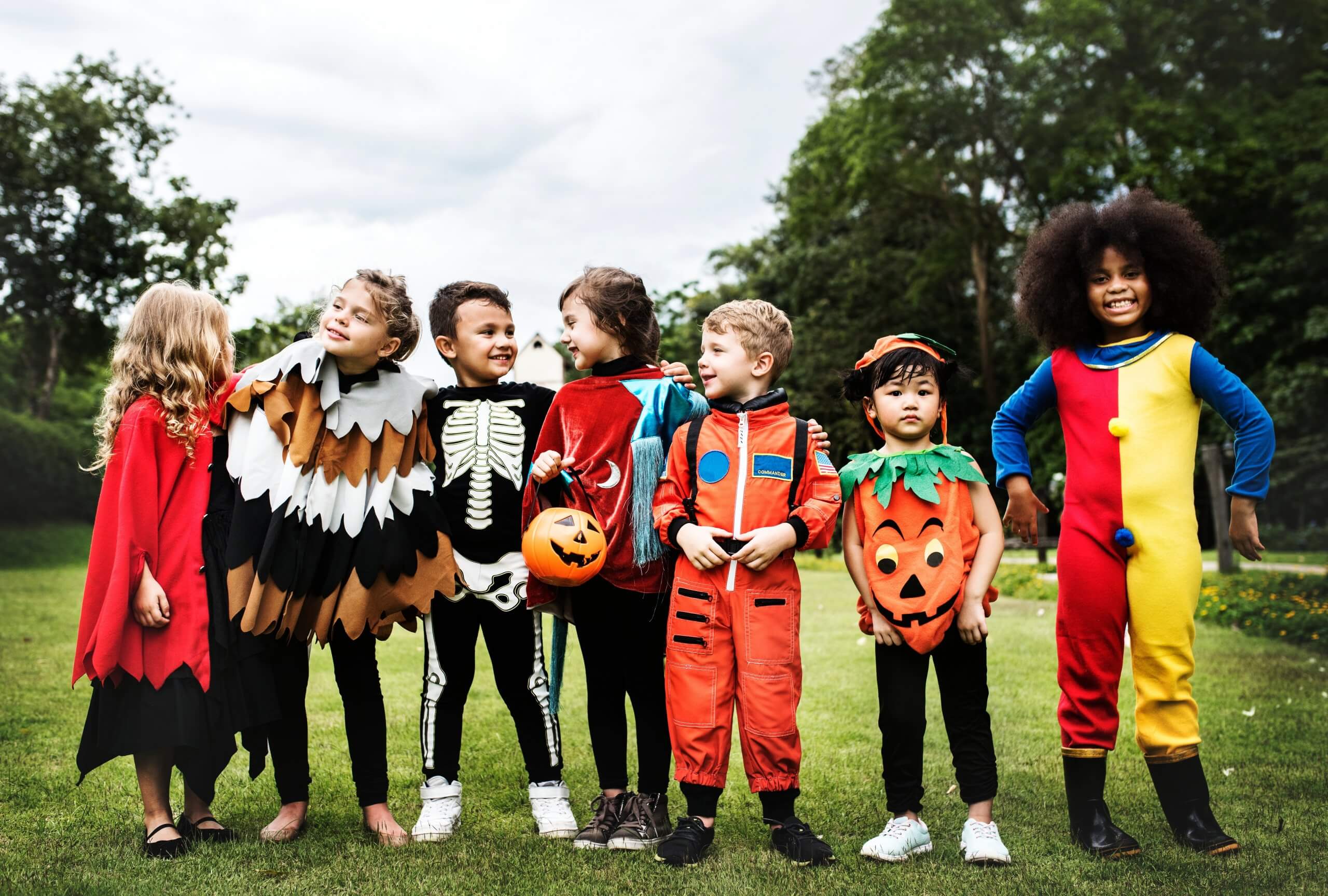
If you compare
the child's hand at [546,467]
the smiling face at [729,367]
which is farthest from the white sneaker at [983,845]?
the child's hand at [546,467]

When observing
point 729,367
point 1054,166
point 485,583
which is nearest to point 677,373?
point 729,367

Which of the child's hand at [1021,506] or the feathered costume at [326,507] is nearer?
the feathered costume at [326,507]

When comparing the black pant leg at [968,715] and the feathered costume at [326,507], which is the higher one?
the feathered costume at [326,507]

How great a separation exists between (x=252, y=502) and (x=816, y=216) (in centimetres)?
2095

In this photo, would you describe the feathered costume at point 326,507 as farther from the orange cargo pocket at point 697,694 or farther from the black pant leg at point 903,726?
the black pant leg at point 903,726

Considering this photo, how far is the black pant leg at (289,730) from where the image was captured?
3.57 metres

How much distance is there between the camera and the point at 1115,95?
1934 centimetres

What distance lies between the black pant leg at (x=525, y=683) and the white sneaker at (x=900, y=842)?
1171 millimetres

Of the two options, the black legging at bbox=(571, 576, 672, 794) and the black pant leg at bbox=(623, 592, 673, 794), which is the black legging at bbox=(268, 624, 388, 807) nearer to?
the black legging at bbox=(571, 576, 672, 794)

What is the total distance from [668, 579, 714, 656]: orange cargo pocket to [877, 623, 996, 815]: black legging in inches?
22.8

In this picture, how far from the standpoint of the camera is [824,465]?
3.44m

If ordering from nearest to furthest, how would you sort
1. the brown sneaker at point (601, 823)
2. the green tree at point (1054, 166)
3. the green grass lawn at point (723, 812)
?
the green grass lawn at point (723, 812) < the brown sneaker at point (601, 823) < the green tree at point (1054, 166)

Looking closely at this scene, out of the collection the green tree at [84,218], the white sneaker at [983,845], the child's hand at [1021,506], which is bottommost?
the white sneaker at [983,845]

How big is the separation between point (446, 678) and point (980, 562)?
194 centimetres
